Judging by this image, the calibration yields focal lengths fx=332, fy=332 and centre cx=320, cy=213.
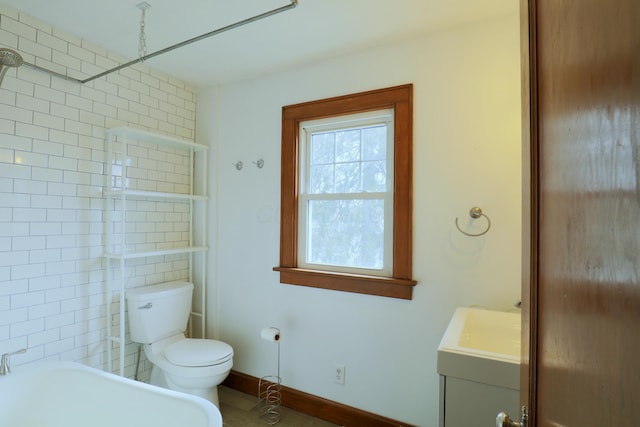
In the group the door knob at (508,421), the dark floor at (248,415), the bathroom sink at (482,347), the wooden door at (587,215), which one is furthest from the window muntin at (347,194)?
the wooden door at (587,215)

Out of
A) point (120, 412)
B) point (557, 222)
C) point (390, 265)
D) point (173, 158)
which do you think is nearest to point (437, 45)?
point (390, 265)

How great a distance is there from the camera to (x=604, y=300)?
335 millimetres

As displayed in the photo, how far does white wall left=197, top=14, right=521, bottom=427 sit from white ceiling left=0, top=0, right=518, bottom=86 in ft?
0.41

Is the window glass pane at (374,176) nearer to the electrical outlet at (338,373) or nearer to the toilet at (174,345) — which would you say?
the electrical outlet at (338,373)

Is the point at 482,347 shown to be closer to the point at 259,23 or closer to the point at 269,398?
the point at 269,398

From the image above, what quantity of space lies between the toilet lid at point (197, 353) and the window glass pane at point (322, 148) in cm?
147

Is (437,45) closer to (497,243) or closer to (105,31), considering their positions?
(497,243)

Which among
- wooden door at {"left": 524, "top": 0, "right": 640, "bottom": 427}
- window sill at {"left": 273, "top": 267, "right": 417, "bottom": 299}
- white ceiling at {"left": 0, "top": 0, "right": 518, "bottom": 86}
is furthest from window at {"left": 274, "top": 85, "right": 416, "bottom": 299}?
wooden door at {"left": 524, "top": 0, "right": 640, "bottom": 427}

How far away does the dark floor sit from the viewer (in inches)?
87.0

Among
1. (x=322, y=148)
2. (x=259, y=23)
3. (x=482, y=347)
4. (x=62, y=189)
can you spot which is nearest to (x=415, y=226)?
(x=482, y=347)

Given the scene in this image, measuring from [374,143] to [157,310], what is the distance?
1.93 metres

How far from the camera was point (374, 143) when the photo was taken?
2242 mm

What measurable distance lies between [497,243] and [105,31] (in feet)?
8.70

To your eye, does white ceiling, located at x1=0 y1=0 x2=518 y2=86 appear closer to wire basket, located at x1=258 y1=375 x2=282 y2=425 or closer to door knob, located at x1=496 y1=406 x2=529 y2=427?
door knob, located at x1=496 y1=406 x2=529 y2=427
